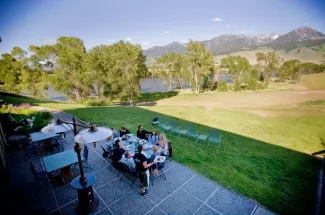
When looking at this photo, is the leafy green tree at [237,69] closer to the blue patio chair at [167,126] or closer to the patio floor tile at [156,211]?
the blue patio chair at [167,126]

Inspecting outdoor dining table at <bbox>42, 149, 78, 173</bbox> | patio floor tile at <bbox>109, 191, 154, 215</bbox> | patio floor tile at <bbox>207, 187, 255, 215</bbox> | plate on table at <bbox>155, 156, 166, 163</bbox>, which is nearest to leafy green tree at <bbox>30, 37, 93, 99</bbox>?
outdoor dining table at <bbox>42, 149, 78, 173</bbox>

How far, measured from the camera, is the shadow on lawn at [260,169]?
589 cm

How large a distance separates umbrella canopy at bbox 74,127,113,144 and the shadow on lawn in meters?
4.87

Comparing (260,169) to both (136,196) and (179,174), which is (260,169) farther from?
(136,196)

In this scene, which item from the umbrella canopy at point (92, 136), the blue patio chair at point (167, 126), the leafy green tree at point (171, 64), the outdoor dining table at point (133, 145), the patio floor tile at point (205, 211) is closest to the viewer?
the umbrella canopy at point (92, 136)

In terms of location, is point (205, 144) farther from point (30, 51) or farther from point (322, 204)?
point (30, 51)

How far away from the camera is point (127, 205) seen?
5379 millimetres

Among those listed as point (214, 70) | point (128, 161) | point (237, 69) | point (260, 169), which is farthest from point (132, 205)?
point (237, 69)

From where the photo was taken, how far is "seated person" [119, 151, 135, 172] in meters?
6.48

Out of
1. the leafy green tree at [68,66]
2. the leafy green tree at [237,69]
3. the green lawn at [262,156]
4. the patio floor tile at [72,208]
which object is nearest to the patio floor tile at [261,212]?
the green lawn at [262,156]

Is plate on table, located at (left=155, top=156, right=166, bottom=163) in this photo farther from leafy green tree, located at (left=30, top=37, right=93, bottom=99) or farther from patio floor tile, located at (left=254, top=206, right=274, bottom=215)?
leafy green tree, located at (left=30, top=37, right=93, bottom=99)

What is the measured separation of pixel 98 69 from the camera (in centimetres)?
3341

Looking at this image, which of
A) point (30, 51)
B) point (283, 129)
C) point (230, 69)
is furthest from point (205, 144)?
point (230, 69)

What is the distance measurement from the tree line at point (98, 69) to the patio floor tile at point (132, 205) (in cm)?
2677
